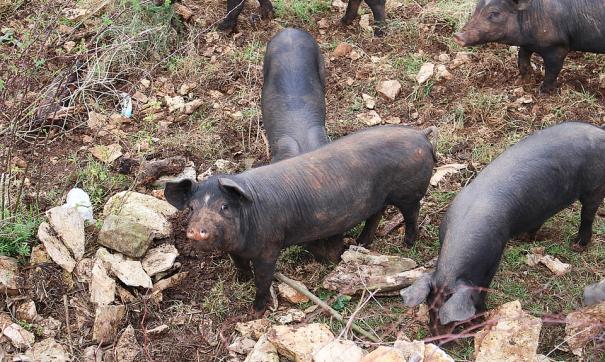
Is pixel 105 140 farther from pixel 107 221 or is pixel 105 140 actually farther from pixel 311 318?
pixel 311 318

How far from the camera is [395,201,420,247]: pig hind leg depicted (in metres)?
6.15

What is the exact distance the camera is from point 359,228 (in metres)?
6.67

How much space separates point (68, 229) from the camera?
5930 millimetres

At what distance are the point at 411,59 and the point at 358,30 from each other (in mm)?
947

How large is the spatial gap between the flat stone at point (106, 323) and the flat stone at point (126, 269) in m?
0.28

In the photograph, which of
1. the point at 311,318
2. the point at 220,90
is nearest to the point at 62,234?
the point at 311,318

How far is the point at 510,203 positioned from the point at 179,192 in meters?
2.31

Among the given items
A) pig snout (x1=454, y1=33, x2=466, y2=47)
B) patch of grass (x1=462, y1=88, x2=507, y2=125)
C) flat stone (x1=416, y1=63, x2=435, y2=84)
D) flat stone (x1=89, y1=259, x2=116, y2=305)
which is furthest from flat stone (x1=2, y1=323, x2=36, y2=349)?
pig snout (x1=454, y1=33, x2=466, y2=47)

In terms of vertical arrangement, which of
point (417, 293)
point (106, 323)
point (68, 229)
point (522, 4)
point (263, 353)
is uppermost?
point (522, 4)

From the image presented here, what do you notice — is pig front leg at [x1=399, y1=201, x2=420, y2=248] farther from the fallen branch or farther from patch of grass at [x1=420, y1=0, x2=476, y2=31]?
patch of grass at [x1=420, y1=0, x2=476, y2=31]

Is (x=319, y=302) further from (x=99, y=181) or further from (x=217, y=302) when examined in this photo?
(x=99, y=181)

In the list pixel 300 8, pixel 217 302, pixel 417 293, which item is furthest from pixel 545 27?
pixel 217 302

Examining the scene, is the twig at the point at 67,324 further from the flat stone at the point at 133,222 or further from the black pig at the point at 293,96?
the black pig at the point at 293,96

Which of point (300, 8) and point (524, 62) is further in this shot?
point (300, 8)
